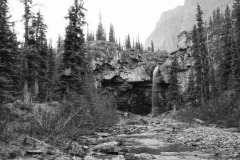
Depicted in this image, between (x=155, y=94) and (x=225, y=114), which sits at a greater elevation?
(x=155, y=94)

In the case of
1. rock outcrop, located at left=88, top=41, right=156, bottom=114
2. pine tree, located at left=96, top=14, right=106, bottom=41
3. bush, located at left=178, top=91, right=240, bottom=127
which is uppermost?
pine tree, located at left=96, top=14, right=106, bottom=41

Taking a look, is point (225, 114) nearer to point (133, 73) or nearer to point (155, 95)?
point (133, 73)

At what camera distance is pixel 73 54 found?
22109mm

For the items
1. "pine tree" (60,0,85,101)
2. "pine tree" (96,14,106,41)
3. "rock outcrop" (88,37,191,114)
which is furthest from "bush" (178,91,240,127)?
"pine tree" (96,14,106,41)

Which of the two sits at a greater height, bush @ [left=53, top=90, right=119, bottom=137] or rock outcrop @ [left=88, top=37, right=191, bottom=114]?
rock outcrop @ [left=88, top=37, right=191, bottom=114]

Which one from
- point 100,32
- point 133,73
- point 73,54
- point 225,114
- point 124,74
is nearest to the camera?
point 225,114

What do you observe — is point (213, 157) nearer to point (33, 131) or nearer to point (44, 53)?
point (33, 131)

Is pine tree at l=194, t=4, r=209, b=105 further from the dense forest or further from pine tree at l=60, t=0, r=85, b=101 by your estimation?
pine tree at l=60, t=0, r=85, b=101

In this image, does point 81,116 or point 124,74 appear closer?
point 81,116

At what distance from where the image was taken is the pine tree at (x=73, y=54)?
22109mm

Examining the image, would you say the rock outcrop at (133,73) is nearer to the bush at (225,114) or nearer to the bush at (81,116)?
the bush at (81,116)

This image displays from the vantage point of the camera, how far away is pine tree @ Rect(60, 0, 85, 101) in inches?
870

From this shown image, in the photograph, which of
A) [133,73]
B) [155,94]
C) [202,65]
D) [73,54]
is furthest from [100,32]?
[73,54]

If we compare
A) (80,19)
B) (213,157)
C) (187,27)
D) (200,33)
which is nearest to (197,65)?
(200,33)
